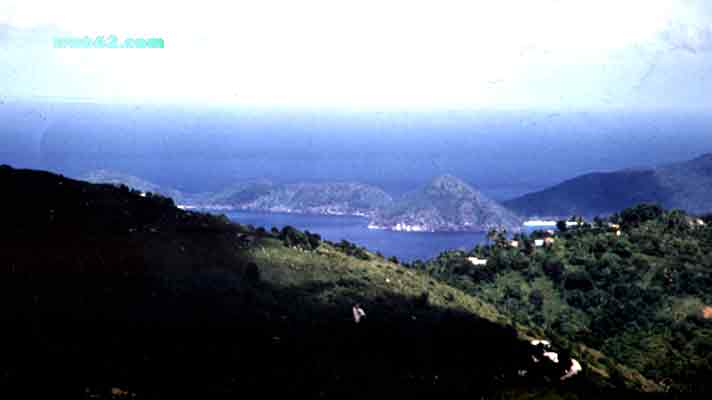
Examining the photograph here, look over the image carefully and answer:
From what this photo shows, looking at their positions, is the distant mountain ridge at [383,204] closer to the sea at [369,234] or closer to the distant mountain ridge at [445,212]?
the distant mountain ridge at [445,212]

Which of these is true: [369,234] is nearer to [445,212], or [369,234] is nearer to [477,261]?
[445,212]

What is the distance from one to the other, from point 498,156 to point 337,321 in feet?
517

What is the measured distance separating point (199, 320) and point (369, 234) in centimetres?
8167

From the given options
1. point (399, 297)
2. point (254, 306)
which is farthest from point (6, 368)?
point (399, 297)

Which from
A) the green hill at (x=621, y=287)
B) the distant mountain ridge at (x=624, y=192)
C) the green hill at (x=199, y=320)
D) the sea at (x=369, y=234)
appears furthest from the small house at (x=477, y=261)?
the distant mountain ridge at (x=624, y=192)

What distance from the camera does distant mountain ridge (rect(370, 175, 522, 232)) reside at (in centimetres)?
11144

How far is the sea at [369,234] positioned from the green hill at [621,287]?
113ft

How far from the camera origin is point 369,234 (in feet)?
339

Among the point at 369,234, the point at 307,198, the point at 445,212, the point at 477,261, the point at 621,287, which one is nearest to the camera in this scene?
the point at 621,287

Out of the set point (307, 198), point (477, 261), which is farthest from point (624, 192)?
point (477, 261)

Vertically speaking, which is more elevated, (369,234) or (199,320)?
(199,320)

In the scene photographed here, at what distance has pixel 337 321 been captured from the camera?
25.8 metres

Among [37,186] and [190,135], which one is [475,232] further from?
[37,186]

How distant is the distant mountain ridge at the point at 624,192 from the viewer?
123 metres
